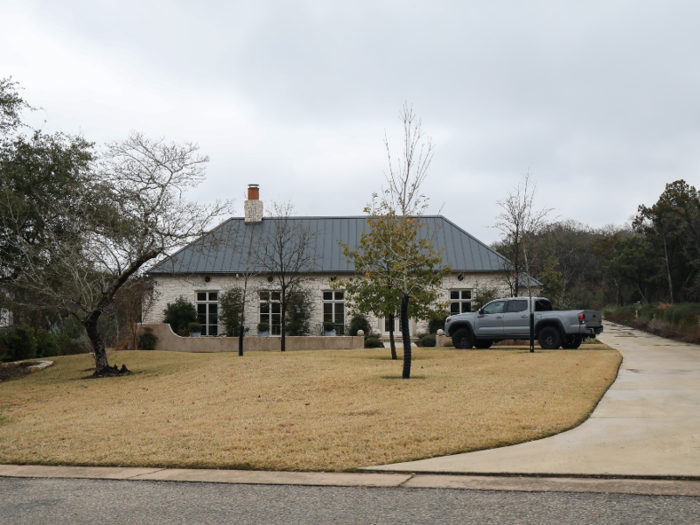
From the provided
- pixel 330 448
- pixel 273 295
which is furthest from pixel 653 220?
pixel 330 448

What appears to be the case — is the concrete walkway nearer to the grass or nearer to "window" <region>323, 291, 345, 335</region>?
the grass

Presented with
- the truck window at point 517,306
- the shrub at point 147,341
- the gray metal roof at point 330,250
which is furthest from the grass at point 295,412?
the gray metal roof at point 330,250

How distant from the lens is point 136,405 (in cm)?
1184

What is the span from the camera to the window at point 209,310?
32894 millimetres

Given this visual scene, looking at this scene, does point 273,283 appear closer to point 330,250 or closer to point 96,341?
point 330,250

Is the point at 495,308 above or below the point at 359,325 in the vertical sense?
above

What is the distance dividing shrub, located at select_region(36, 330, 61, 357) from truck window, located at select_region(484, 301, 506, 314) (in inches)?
660

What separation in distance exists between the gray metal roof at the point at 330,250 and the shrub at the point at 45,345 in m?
6.83

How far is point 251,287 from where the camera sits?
32.7 meters

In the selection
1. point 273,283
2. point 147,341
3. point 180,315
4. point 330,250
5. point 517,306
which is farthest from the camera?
point 330,250

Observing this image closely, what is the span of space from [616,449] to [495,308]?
56.3 feet

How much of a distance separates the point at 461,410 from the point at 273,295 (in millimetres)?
23829

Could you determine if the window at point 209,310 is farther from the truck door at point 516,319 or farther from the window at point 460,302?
the truck door at point 516,319

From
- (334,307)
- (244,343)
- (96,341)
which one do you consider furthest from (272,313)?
(96,341)
